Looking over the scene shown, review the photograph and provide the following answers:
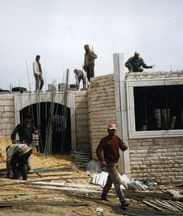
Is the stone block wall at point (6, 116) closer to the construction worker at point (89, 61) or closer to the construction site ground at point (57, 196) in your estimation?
the construction site ground at point (57, 196)

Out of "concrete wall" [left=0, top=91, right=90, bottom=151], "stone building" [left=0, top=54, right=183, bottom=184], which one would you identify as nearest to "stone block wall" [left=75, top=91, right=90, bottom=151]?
"concrete wall" [left=0, top=91, right=90, bottom=151]

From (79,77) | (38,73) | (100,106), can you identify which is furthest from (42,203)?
(79,77)

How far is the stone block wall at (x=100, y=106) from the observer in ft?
47.5

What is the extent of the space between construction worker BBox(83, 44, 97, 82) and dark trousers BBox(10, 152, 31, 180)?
554 cm

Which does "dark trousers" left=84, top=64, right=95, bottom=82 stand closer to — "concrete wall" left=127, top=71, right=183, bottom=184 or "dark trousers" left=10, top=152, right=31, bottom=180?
"concrete wall" left=127, top=71, right=183, bottom=184

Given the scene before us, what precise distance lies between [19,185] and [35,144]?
509 centimetres

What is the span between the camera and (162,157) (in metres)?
14.1

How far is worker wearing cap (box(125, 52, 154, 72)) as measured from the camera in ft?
49.1

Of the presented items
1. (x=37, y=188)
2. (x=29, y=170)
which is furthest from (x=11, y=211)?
(x=29, y=170)

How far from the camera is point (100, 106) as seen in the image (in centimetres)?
1501

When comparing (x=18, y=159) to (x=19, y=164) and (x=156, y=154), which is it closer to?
(x=19, y=164)

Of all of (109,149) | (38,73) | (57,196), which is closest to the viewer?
(109,149)

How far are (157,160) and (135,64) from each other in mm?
3421

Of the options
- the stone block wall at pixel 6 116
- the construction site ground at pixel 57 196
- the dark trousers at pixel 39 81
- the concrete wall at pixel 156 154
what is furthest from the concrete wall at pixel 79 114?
the concrete wall at pixel 156 154
